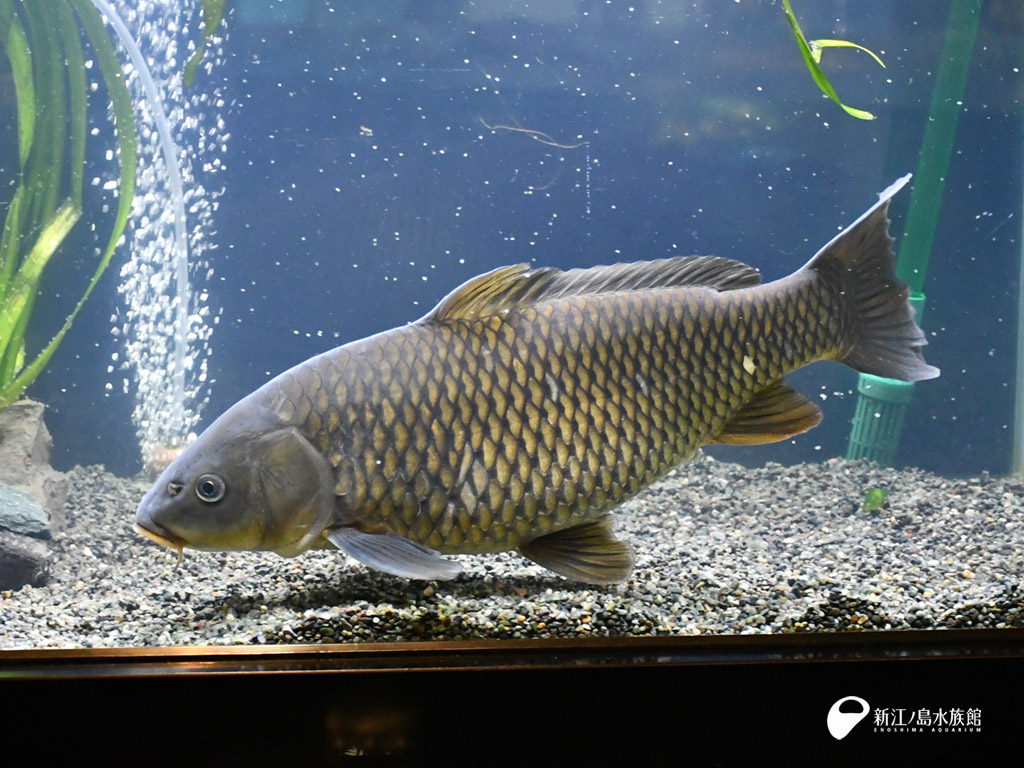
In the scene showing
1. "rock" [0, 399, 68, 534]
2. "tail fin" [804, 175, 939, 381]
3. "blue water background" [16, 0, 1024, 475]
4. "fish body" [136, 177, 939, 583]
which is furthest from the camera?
"blue water background" [16, 0, 1024, 475]

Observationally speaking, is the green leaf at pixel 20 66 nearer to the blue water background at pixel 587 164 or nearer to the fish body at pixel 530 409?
the blue water background at pixel 587 164

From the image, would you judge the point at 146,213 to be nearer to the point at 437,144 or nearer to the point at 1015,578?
the point at 437,144

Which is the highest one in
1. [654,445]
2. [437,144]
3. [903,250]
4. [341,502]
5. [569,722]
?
[437,144]

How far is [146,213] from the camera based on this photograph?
4.80 metres

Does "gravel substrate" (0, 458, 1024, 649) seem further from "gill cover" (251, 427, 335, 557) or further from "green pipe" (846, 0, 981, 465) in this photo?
"green pipe" (846, 0, 981, 465)

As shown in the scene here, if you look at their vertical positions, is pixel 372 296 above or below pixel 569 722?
above

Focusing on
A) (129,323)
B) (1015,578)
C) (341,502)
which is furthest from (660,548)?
(129,323)

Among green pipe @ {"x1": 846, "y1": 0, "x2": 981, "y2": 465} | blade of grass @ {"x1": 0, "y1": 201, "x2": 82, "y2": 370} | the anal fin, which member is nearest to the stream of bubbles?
blade of grass @ {"x1": 0, "y1": 201, "x2": 82, "y2": 370}

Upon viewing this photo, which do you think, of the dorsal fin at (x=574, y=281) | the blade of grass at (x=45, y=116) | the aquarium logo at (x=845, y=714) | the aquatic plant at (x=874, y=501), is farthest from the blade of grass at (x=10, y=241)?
the aquatic plant at (x=874, y=501)

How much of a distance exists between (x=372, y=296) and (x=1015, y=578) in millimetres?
3676

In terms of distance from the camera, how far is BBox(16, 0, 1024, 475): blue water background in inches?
167

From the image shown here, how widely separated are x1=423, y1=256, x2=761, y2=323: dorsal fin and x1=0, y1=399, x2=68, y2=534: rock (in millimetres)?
2099

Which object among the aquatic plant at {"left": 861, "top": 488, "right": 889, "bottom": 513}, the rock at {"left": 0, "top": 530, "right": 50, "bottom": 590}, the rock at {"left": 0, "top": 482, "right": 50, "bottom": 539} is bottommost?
the rock at {"left": 0, "top": 530, "right": 50, "bottom": 590}

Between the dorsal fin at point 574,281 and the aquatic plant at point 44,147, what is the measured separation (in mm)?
2254
